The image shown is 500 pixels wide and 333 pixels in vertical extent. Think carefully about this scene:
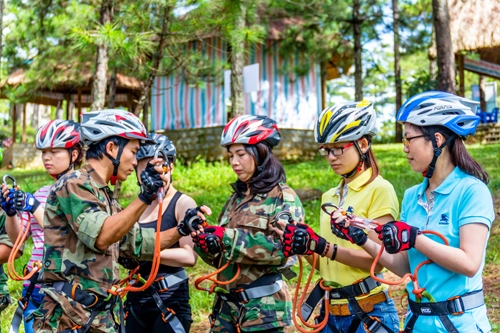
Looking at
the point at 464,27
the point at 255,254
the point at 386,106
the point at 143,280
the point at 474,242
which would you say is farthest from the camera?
the point at 386,106

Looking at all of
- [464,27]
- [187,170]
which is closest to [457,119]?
[187,170]

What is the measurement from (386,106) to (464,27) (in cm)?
2334

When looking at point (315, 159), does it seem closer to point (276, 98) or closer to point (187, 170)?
point (276, 98)

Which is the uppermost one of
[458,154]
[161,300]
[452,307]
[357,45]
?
[357,45]

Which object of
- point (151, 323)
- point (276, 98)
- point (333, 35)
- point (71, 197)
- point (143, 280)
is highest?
point (333, 35)

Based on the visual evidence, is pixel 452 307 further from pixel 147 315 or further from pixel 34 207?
pixel 34 207

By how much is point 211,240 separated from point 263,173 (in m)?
0.66

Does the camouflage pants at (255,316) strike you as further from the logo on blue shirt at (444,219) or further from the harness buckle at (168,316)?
the logo on blue shirt at (444,219)

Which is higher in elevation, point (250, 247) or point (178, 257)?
point (250, 247)

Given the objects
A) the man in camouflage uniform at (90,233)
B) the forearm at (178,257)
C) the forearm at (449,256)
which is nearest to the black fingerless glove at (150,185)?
the man in camouflage uniform at (90,233)

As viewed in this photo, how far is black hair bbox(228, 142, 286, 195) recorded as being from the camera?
12.3ft

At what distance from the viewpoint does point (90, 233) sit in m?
3.07

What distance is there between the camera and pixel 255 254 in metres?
3.53

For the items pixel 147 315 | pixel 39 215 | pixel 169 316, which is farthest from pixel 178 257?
pixel 39 215
